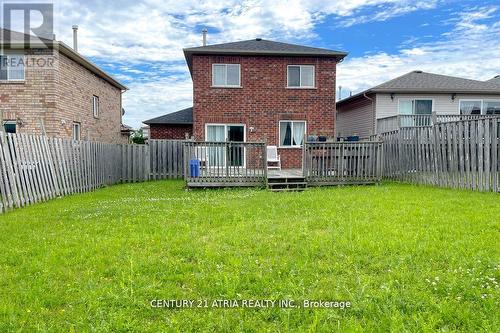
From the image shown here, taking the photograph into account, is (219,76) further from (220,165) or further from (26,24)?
(26,24)

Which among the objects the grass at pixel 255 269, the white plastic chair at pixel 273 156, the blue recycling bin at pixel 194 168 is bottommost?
the grass at pixel 255 269

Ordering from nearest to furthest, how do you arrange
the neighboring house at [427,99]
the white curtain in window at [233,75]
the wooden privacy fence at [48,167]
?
the wooden privacy fence at [48,167]
the white curtain in window at [233,75]
the neighboring house at [427,99]

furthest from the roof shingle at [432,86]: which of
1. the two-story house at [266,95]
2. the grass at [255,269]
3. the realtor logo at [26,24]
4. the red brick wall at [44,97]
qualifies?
the realtor logo at [26,24]

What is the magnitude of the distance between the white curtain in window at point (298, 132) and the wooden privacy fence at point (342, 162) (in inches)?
201

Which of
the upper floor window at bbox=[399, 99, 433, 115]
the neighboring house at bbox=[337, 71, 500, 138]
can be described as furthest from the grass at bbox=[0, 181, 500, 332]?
the upper floor window at bbox=[399, 99, 433, 115]

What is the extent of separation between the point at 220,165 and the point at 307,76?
7.57 meters

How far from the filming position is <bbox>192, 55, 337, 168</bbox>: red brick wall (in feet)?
53.5

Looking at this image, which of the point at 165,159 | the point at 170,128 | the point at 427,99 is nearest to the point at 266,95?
the point at 165,159

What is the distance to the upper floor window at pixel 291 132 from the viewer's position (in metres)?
16.8

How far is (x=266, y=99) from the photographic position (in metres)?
16.5

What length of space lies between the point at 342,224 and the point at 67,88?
14.4 m

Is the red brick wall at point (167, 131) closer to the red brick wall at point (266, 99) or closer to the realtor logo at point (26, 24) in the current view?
the red brick wall at point (266, 99)

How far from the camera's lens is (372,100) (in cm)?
1905

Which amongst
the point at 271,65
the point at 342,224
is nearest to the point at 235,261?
the point at 342,224
